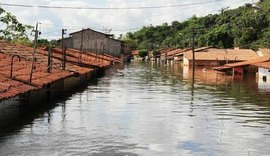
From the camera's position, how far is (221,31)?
117m

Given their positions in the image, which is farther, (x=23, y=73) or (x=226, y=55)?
(x=226, y=55)

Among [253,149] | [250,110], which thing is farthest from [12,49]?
[253,149]

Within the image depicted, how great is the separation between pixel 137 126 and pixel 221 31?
97.0 m

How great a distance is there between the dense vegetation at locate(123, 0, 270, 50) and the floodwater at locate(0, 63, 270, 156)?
229 ft

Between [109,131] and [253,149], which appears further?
[109,131]

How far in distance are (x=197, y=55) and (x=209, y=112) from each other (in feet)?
219

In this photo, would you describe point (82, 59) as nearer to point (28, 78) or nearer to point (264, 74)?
point (264, 74)

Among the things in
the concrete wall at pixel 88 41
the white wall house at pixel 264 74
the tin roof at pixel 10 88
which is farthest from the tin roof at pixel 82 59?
the concrete wall at pixel 88 41

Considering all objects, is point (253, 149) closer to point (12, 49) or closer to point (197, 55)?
point (12, 49)

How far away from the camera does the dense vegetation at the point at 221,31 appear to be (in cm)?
10781

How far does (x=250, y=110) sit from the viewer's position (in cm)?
3023

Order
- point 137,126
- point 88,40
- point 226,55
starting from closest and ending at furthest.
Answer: point 137,126 → point 226,55 → point 88,40

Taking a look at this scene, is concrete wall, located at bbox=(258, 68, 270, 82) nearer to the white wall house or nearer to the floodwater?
the white wall house

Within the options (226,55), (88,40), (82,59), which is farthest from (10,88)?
(88,40)
